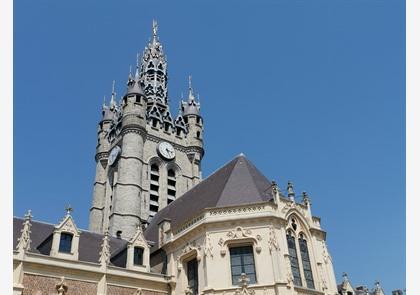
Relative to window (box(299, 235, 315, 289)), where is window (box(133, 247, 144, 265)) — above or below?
above

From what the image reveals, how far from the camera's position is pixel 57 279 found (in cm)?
1955

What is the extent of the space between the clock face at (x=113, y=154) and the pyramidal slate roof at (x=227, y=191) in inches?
614

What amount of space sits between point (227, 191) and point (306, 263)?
581 centimetres

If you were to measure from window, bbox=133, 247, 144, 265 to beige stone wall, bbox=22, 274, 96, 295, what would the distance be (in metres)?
3.36

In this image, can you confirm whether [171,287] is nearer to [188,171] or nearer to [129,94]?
[188,171]

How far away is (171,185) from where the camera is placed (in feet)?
148

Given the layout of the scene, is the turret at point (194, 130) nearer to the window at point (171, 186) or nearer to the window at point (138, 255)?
the window at point (171, 186)

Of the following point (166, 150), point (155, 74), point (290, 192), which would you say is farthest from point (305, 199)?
point (155, 74)

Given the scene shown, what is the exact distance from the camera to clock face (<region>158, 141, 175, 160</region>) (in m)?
45.2

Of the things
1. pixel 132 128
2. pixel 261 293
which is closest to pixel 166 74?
pixel 132 128

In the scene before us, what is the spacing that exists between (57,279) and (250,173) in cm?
1216

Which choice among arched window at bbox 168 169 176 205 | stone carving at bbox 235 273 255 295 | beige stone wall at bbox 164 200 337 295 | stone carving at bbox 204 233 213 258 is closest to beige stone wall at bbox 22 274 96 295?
beige stone wall at bbox 164 200 337 295

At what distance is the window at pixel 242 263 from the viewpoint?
19.6 meters

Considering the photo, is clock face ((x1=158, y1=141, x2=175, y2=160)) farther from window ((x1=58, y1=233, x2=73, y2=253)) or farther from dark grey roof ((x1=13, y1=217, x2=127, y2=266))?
window ((x1=58, y1=233, x2=73, y2=253))
